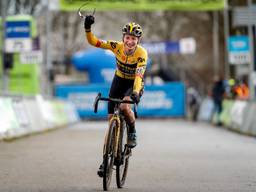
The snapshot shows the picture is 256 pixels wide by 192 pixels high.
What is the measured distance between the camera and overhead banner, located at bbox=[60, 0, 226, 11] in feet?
92.9

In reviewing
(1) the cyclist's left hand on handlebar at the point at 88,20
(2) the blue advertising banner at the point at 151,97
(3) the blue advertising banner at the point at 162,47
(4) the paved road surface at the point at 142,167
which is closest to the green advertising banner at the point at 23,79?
(2) the blue advertising banner at the point at 151,97

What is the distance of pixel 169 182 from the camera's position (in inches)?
431

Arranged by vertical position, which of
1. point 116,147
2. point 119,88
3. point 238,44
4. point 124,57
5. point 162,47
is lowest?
point 162,47

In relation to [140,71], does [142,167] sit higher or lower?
lower

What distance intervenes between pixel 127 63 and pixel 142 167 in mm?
2880

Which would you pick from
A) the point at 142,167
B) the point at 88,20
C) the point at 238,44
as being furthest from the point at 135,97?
the point at 238,44

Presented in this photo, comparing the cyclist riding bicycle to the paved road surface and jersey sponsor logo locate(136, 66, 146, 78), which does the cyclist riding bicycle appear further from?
the paved road surface

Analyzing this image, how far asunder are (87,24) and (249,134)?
14.6 meters

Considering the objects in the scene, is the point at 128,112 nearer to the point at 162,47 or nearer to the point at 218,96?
the point at 218,96

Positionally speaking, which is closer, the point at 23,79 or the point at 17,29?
the point at 17,29

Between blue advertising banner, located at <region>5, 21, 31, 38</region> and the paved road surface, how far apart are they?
702cm

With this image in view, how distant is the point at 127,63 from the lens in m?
10.6

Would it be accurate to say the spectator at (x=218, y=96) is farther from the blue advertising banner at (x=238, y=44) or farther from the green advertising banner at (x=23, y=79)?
Answer: the green advertising banner at (x=23, y=79)

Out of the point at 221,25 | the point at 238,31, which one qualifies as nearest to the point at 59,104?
the point at 238,31
